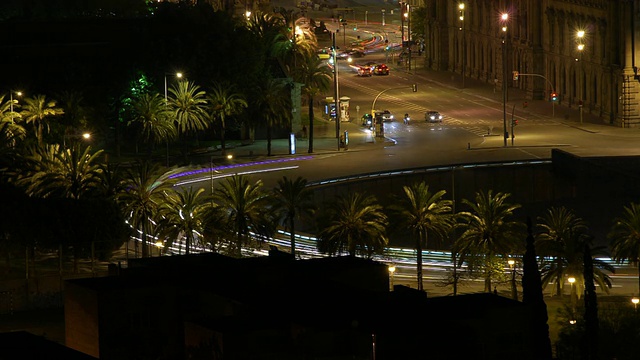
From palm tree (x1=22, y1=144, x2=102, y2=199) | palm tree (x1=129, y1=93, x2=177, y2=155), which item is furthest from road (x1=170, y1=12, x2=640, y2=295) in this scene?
palm tree (x1=22, y1=144, x2=102, y2=199)

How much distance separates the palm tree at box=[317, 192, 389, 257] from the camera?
112312 mm

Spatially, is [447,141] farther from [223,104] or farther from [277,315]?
[277,315]

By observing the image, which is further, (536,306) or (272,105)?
(272,105)

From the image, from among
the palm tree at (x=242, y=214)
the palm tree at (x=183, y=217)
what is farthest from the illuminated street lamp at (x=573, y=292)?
the palm tree at (x=183, y=217)

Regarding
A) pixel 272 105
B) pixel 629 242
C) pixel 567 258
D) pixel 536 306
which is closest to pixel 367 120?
pixel 272 105

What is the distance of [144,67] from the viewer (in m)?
156

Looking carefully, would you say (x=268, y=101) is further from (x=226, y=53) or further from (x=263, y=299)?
(x=263, y=299)

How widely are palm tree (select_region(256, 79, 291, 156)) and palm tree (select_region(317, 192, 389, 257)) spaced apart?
38.0 metres

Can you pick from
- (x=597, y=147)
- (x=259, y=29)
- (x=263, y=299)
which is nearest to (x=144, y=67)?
(x=259, y=29)

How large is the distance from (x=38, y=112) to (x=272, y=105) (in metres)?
19.5

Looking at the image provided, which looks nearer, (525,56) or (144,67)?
(144,67)

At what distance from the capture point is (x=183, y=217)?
114875 millimetres

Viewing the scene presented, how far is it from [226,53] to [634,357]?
250 ft

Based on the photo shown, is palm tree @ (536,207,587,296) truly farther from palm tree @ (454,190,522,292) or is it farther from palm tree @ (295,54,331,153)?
palm tree @ (295,54,331,153)
